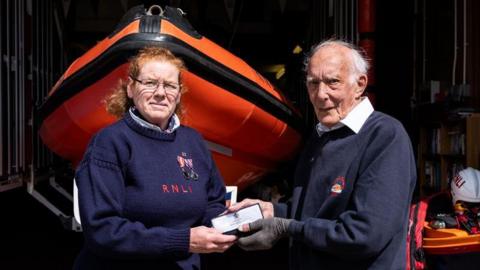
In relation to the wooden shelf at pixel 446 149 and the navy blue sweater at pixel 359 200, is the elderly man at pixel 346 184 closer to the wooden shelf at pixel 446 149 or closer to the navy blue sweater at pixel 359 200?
the navy blue sweater at pixel 359 200

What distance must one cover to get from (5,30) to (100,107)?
1.03 m

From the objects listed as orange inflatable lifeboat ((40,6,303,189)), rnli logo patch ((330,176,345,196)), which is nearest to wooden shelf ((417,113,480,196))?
orange inflatable lifeboat ((40,6,303,189))

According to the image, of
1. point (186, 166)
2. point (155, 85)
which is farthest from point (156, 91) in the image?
point (186, 166)

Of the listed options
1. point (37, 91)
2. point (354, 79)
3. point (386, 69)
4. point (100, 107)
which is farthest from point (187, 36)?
point (386, 69)

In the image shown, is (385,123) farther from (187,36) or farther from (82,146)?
(82,146)

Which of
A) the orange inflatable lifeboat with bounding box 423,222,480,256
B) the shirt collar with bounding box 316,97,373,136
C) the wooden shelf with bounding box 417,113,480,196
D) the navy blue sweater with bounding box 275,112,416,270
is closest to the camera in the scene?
the navy blue sweater with bounding box 275,112,416,270

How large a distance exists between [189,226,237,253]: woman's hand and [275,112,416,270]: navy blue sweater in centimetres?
17

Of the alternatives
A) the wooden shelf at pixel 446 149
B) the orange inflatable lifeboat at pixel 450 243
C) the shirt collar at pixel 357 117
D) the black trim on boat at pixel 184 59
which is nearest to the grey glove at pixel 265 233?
the shirt collar at pixel 357 117

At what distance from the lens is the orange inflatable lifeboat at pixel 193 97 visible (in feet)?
6.81

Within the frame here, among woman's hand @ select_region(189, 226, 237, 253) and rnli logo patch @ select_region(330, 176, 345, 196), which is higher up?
rnli logo patch @ select_region(330, 176, 345, 196)

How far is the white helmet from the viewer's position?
1955 mm

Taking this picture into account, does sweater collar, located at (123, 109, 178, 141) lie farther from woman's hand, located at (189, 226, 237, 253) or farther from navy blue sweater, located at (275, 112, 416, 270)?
navy blue sweater, located at (275, 112, 416, 270)

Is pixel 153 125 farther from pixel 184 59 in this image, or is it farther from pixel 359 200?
pixel 184 59

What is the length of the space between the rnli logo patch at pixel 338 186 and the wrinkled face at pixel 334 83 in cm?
15
